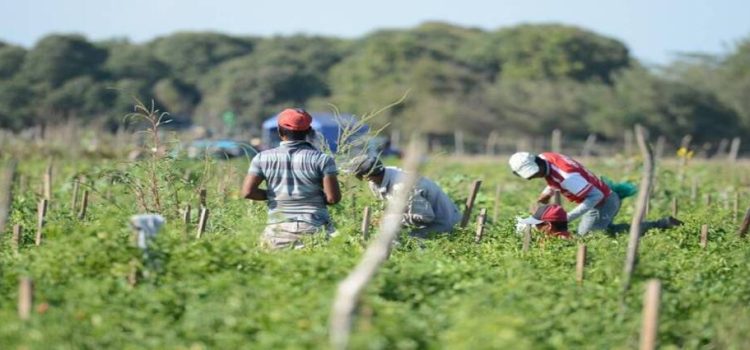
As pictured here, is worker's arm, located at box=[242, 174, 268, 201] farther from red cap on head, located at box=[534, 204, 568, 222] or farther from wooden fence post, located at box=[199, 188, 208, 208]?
red cap on head, located at box=[534, 204, 568, 222]

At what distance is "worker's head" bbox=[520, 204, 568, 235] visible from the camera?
1021 centimetres

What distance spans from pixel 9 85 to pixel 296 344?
179 feet

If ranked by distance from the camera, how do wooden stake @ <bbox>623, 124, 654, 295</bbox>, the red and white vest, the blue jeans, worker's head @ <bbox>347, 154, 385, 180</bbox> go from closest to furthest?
wooden stake @ <bbox>623, 124, 654, 295</bbox> → worker's head @ <bbox>347, 154, 385, 180</bbox> → the red and white vest → the blue jeans

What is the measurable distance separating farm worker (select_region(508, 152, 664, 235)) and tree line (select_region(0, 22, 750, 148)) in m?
35.7

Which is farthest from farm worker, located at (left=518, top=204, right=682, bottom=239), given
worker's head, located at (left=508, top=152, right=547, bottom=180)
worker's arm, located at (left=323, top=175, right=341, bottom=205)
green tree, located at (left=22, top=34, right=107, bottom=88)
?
green tree, located at (left=22, top=34, right=107, bottom=88)

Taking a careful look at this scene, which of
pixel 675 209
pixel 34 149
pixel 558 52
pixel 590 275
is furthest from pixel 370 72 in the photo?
pixel 590 275

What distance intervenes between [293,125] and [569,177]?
261cm

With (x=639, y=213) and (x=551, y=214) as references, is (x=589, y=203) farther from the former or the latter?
(x=639, y=213)

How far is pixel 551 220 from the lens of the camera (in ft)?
33.5

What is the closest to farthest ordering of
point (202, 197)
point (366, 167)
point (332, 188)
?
1. point (332, 188)
2. point (366, 167)
3. point (202, 197)

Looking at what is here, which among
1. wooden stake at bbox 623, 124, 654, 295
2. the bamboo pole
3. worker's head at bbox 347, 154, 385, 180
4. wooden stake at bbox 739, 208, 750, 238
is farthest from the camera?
wooden stake at bbox 739, 208, 750, 238

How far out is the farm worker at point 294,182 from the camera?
8.88 metres

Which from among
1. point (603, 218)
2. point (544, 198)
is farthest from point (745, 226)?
point (544, 198)

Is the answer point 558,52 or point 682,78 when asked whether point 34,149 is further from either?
point 558,52
